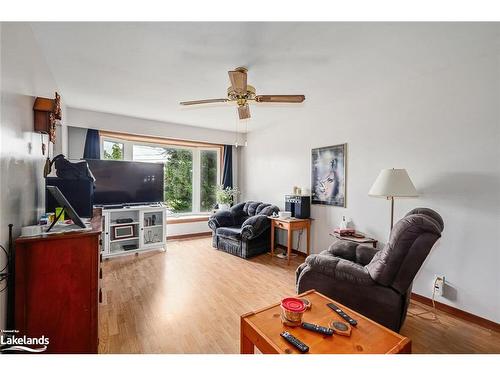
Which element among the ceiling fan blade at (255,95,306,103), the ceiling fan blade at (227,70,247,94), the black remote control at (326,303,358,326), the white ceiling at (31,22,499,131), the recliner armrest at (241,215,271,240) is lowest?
the black remote control at (326,303,358,326)

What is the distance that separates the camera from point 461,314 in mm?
2211

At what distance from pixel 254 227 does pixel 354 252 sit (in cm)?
168

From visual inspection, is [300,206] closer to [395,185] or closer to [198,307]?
[395,185]

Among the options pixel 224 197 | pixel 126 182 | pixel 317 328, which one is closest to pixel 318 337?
pixel 317 328

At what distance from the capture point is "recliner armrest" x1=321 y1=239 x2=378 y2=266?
2.33 meters

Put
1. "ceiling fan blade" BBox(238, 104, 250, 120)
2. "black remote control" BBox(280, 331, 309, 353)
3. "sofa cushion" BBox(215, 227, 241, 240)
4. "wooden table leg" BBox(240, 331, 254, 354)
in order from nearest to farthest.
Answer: "black remote control" BBox(280, 331, 309, 353) < "wooden table leg" BBox(240, 331, 254, 354) < "ceiling fan blade" BBox(238, 104, 250, 120) < "sofa cushion" BBox(215, 227, 241, 240)

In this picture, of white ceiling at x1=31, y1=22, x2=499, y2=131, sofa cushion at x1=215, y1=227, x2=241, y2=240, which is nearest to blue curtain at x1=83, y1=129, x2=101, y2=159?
white ceiling at x1=31, y1=22, x2=499, y2=131

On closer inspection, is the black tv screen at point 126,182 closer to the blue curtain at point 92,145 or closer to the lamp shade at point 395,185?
the blue curtain at point 92,145

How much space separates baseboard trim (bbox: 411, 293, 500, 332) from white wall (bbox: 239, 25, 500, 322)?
4cm

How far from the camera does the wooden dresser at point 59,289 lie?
134 centimetres

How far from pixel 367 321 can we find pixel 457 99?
230 centimetres

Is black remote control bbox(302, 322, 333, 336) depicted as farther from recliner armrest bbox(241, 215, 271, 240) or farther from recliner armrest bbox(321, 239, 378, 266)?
recliner armrest bbox(241, 215, 271, 240)

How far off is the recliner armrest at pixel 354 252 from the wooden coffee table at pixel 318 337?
3.22 feet
